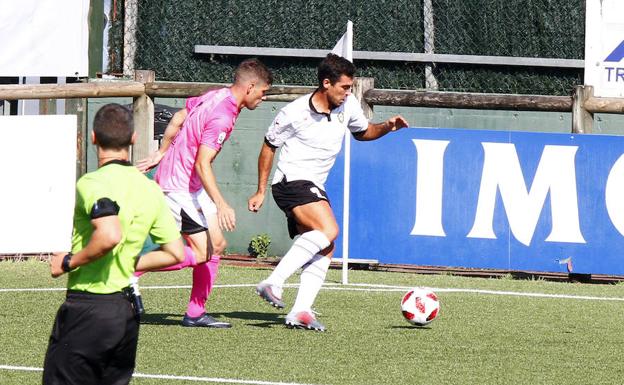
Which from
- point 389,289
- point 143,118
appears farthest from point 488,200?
point 143,118

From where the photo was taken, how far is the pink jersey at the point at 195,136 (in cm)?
930

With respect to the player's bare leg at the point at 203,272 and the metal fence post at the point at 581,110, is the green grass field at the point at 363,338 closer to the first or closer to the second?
the player's bare leg at the point at 203,272

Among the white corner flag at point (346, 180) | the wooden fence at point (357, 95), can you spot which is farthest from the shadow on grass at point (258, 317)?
the wooden fence at point (357, 95)

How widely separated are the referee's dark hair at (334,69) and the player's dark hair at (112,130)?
4.26 meters

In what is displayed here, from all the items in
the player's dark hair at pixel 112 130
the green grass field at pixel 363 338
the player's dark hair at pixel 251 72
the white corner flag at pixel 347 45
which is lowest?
the green grass field at pixel 363 338

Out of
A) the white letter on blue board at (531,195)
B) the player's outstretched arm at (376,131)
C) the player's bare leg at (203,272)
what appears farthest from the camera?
the white letter on blue board at (531,195)

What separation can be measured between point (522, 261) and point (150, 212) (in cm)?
855

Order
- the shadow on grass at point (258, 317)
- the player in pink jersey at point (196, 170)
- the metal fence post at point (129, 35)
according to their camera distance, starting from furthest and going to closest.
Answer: the metal fence post at point (129, 35)
the shadow on grass at point (258, 317)
the player in pink jersey at point (196, 170)

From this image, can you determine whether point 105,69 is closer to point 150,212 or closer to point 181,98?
point 181,98

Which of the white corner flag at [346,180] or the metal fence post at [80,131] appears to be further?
the metal fence post at [80,131]

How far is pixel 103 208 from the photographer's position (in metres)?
5.37

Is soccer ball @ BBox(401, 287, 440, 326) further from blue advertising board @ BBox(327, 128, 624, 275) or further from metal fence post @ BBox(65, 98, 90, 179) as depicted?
metal fence post @ BBox(65, 98, 90, 179)

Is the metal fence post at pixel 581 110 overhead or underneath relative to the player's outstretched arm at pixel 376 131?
overhead

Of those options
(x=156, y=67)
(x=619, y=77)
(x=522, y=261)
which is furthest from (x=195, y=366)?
(x=156, y=67)
